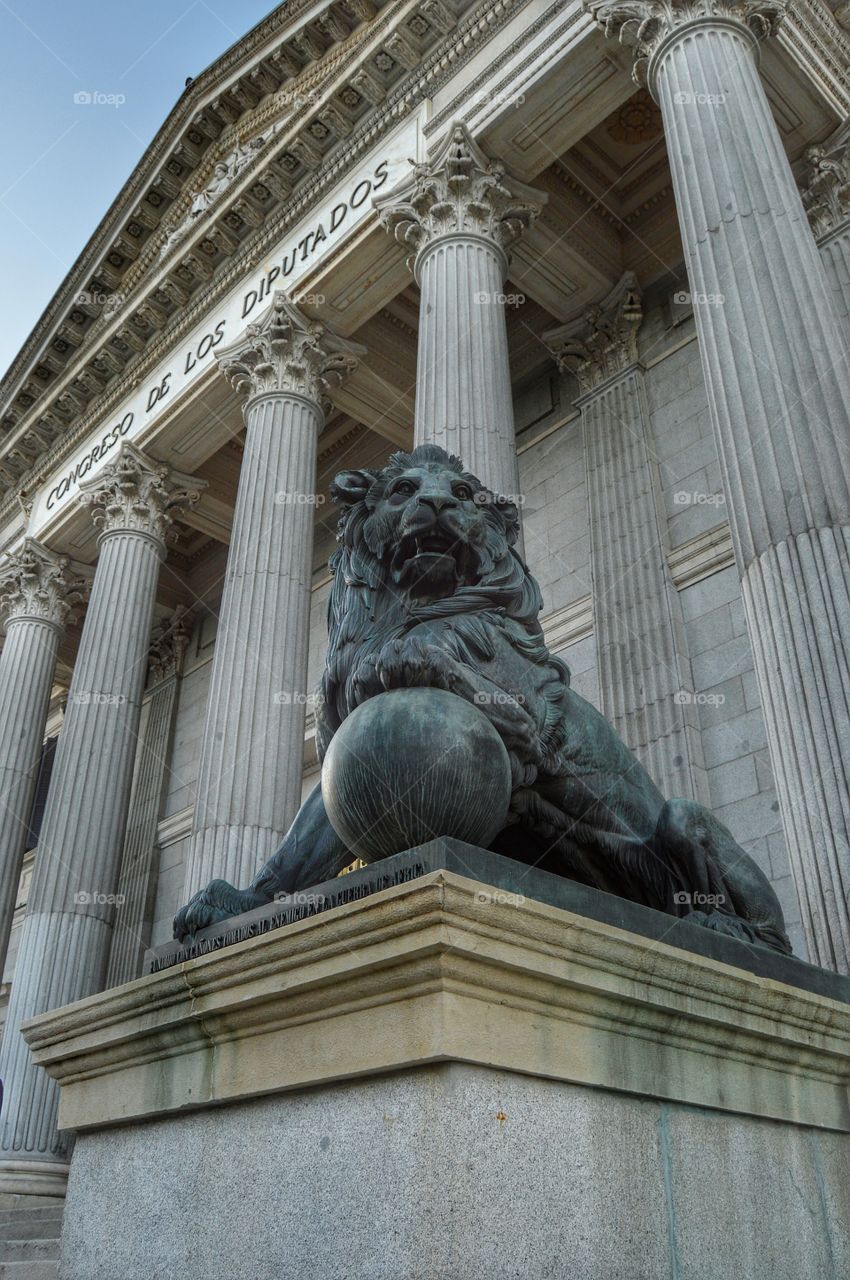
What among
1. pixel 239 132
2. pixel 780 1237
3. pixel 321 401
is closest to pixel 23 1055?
pixel 321 401

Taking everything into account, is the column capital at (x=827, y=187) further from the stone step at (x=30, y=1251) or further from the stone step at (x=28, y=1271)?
the stone step at (x=30, y=1251)

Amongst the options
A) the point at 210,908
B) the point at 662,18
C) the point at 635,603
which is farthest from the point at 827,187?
the point at 210,908

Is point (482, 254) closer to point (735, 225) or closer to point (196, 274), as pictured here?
point (735, 225)

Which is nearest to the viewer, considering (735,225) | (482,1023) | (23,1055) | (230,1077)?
(482,1023)

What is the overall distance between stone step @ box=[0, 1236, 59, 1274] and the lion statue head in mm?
6013

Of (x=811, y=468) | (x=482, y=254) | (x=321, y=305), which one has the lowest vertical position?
(x=811, y=468)

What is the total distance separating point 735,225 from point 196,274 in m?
12.0

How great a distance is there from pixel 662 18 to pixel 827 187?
10.6ft

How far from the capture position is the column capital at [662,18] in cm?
1091

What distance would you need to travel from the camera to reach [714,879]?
3.99 m

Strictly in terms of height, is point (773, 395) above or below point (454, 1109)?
above

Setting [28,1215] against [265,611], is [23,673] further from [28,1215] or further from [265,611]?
[28,1215]

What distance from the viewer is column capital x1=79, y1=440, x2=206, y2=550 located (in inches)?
743

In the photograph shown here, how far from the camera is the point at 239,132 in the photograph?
1964cm
